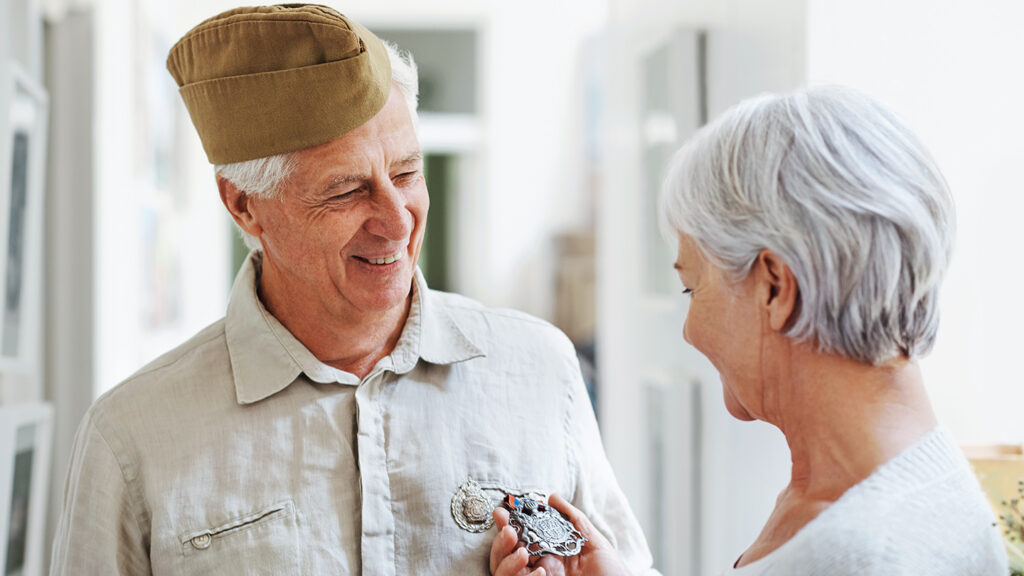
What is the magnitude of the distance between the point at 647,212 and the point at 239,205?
6.02 ft

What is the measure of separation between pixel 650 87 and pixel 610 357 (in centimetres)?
99

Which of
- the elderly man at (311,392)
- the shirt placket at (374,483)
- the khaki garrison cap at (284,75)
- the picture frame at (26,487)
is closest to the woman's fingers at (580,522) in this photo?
the elderly man at (311,392)

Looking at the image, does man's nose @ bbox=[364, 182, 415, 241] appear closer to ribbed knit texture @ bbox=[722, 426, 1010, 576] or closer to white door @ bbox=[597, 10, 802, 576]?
ribbed knit texture @ bbox=[722, 426, 1010, 576]

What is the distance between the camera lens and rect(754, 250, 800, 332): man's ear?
962 mm

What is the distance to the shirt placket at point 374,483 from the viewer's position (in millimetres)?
1255

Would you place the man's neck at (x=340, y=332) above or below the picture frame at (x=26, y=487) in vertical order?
above

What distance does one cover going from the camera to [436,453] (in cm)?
133

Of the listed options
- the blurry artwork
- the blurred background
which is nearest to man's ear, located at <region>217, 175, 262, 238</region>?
the blurred background

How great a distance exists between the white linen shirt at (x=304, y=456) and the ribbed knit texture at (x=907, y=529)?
51cm

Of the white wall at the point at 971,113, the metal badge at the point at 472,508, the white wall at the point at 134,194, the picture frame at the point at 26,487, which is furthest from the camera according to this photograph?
the white wall at the point at 134,194

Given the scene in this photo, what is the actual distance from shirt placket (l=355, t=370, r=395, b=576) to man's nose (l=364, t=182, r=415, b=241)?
20cm

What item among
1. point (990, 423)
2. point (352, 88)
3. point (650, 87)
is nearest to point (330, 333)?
point (352, 88)

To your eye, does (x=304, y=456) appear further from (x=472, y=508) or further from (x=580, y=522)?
(x=580, y=522)

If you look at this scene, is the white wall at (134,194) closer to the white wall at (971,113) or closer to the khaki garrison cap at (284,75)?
the khaki garrison cap at (284,75)
